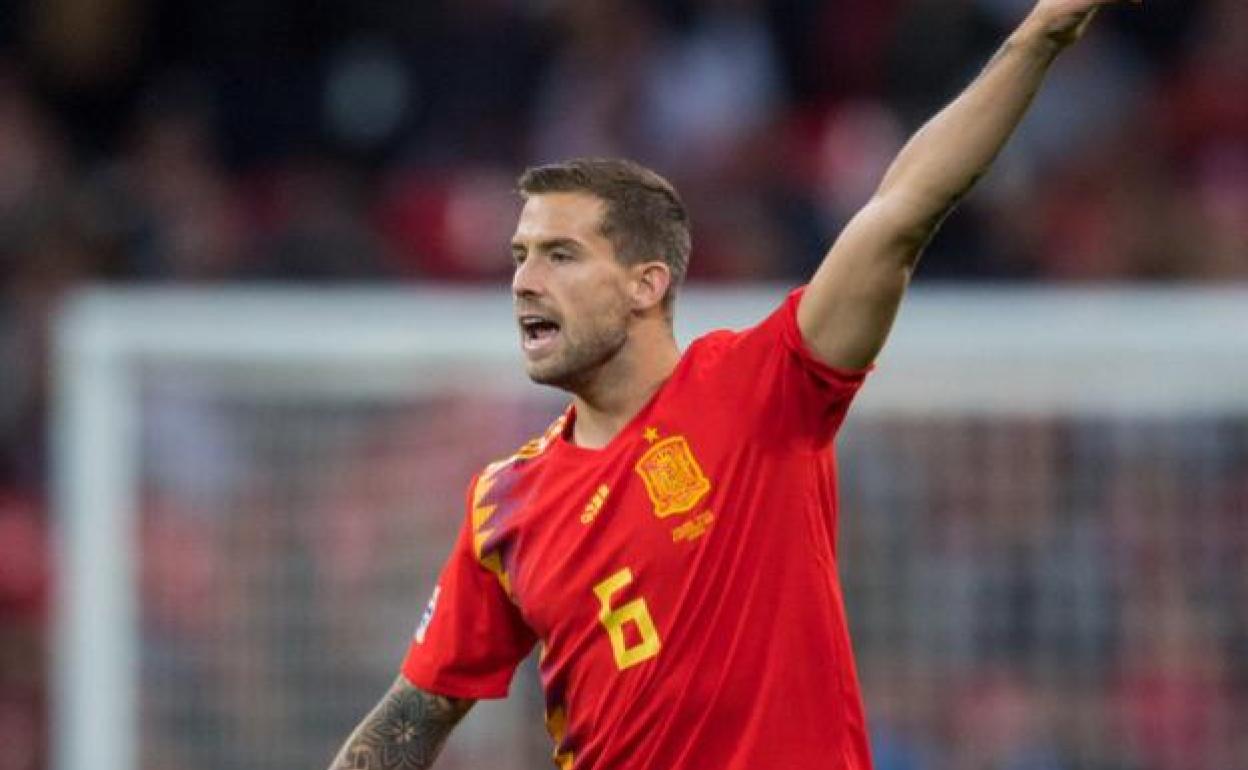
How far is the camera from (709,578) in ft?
17.7

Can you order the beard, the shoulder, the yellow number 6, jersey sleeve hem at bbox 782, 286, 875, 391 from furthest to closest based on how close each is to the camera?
the shoulder, the beard, the yellow number 6, jersey sleeve hem at bbox 782, 286, 875, 391

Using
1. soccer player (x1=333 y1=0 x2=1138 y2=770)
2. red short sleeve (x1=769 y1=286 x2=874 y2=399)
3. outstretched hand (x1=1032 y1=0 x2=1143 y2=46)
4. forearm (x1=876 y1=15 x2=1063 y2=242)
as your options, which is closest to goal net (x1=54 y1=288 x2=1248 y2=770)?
soccer player (x1=333 y1=0 x2=1138 y2=770)

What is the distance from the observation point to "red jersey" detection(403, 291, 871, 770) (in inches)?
211

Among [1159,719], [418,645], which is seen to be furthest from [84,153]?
[418,645]

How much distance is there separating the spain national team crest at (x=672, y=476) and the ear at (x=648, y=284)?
30 centimetres

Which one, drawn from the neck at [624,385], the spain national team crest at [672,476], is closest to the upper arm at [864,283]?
the spain national team crest at [672,476]

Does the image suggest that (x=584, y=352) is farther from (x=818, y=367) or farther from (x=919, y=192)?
(x=919, y=192)

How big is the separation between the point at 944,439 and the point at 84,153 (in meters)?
4.37

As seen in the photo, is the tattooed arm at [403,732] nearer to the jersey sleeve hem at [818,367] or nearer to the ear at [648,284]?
the ear at [648,284]

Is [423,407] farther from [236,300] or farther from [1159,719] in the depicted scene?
[1159,719]

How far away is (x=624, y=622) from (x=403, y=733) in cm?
65

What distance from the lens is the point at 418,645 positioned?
5.91 m

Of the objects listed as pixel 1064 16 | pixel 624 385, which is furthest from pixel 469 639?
pixel 1064 16

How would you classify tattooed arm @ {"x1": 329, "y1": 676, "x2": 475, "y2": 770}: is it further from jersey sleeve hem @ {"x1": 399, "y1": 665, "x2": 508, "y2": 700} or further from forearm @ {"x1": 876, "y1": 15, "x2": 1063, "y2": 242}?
forearm @ {"x1": 876, "y1": 15, "x2": 1063, "y2": 242}
